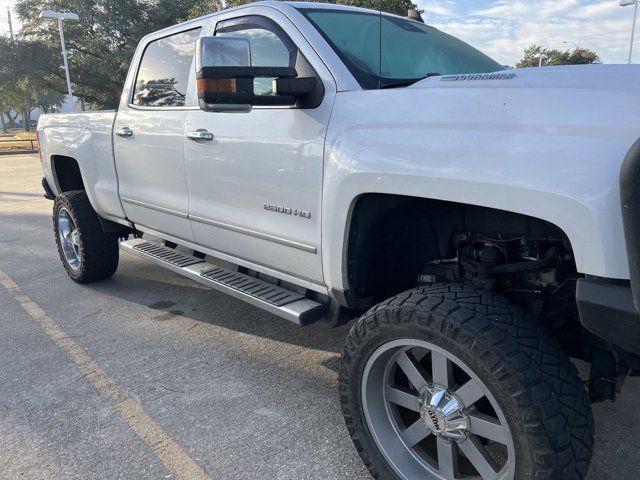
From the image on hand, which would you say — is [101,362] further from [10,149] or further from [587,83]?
[10,149]

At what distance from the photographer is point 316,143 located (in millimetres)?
2504

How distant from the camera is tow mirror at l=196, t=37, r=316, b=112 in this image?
227cm

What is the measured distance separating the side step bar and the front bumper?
1361mm

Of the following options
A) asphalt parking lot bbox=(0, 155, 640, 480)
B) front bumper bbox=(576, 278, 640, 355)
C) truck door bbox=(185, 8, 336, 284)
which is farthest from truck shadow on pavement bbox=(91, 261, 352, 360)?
front bumper bbox=(576, 278, 640, 355)

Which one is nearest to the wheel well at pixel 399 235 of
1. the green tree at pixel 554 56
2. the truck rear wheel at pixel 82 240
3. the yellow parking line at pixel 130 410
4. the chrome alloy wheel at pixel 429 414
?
the chrome alloy wheel at pixel 429 414

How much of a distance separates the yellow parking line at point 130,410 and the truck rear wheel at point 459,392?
81 centimetres

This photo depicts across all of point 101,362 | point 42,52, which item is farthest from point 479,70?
point 42,52

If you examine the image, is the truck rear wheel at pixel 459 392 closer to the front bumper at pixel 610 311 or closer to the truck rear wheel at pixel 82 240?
the front bumper at pixel 610 311

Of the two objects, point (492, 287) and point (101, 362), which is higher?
point (492, 287)

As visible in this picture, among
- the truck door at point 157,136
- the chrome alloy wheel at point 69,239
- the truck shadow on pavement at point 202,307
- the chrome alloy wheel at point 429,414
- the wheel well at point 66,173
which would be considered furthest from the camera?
the wheel well at point 66,173

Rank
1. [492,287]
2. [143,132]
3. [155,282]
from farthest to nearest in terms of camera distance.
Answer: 1. [155,282]
2. [143,132]
3. [492,287]

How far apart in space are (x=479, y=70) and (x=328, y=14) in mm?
930

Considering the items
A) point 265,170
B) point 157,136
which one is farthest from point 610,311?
point 157,136

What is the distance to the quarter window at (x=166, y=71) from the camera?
3660mm
